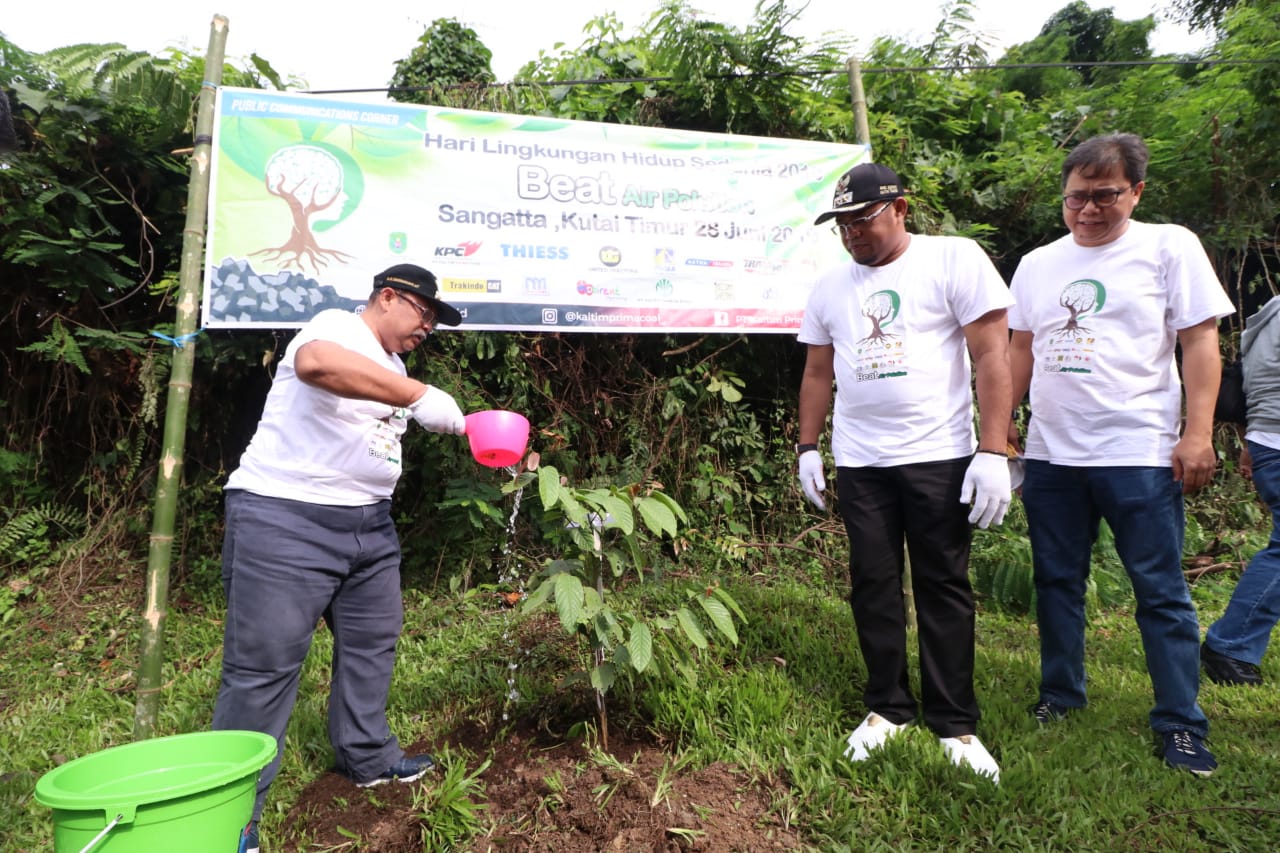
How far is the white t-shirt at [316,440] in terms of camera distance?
207 cm

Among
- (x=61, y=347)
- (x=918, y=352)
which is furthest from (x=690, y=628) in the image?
(x=61, y=347)

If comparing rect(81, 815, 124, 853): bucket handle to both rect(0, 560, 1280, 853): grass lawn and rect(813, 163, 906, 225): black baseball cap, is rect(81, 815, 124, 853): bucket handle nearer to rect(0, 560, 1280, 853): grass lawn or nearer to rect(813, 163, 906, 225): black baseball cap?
rect(0, 560, 1280, 853): grass lawn

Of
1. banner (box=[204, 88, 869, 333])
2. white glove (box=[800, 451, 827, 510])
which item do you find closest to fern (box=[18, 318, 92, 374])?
banner (box=[204, 88, 869, 333])

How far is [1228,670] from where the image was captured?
2.81m

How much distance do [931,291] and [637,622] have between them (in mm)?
1408

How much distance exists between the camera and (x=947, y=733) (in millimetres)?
2230

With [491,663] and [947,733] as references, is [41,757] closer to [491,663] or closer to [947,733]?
[491,663]

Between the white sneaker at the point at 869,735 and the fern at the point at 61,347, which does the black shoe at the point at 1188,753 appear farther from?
the fern at the point at 61,347

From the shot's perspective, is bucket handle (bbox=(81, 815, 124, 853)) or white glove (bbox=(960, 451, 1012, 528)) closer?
→ bucket handle (bbox=(81, 815, 124, 853))

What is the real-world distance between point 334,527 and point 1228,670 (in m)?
3.37

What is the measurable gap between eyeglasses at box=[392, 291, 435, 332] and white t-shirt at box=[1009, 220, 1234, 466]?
6.83ft

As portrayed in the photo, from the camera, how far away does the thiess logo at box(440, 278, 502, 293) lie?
3.17 m

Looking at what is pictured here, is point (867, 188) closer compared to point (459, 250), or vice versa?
point (867, 188)

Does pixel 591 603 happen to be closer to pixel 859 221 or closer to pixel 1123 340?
pixel 859 221
